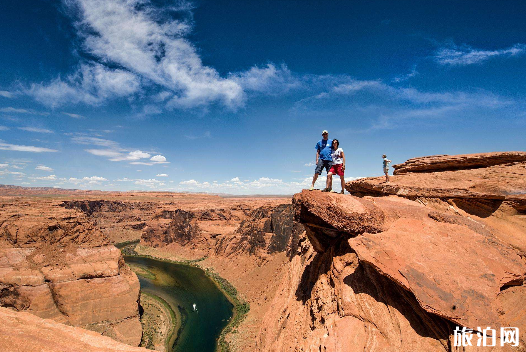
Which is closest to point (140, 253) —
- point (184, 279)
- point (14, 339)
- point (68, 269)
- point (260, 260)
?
point (184, 279)

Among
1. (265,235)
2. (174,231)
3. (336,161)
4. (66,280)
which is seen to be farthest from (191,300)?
(336,161)

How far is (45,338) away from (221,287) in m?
41.5

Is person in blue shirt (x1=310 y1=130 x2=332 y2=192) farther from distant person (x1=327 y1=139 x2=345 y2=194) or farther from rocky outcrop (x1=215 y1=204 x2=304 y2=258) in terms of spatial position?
rocky outcrop (x1=215 y1=204 x2=304 y2=258)

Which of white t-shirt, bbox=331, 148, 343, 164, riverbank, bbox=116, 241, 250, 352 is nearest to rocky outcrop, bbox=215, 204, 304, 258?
riverbank, bbox=116, 241, 250, 352

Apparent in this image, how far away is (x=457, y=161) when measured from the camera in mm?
14594

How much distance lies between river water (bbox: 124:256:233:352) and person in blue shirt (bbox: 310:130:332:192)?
2781 cm

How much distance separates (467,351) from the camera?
17.5ft

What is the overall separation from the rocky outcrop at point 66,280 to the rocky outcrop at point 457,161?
3203cm

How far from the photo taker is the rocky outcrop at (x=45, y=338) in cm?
652

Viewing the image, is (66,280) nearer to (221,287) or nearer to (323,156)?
(221,287)

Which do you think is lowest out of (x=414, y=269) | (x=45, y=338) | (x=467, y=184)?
(x=45, y=338)

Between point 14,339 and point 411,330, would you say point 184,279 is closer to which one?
point 14,339

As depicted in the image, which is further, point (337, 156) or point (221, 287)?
point (221, 287)

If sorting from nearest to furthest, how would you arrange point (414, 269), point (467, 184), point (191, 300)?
point (414, 269) < point (467, 184) < point (191, 300)
